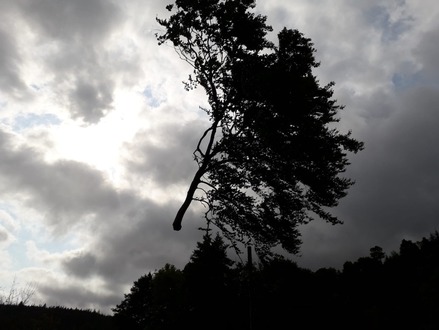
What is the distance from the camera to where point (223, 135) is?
492 inches

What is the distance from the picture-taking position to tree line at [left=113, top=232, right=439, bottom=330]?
3619cm

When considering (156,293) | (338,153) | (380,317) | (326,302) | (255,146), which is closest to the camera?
(255,146)

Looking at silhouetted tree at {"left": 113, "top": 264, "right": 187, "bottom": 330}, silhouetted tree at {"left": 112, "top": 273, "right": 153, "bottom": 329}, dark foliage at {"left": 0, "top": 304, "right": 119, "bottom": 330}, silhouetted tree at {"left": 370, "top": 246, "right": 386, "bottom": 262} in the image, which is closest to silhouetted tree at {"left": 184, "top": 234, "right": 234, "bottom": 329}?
silhouetted tree at {"left": 113, "top": 264, "right": 187, "bottom": 330}

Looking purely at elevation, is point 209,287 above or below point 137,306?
below

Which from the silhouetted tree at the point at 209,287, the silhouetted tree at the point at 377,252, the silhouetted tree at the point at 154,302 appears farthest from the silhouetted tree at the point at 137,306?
the silhouetted tree at the point at 377,252

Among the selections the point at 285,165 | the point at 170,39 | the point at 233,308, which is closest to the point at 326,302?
the point at 233,308

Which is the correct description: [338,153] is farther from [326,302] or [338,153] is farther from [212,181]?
[326,302]

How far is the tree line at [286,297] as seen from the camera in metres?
36.2

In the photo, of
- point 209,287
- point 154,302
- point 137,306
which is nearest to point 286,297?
point 209,287

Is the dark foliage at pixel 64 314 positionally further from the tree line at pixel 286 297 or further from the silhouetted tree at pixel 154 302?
the tree line at pixel 286 297

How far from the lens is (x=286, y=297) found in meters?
37.5

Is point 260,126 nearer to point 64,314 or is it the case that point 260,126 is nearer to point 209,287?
point 209,287

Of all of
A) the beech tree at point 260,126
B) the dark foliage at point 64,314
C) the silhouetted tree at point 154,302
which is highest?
the dark foliage at point 64,314

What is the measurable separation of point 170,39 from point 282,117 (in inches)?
196
